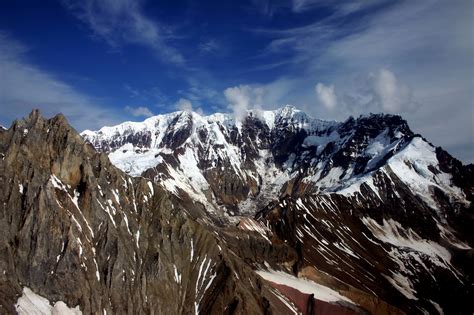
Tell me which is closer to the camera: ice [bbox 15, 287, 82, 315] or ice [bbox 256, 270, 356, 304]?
ice [bbox 15, 287, 82, 315]

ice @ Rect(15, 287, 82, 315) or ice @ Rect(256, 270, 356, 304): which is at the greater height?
ice @ Rect(256, 270, 356, 304)

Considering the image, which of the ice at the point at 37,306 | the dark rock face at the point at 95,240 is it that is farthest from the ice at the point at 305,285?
the ice at the point at 37,306

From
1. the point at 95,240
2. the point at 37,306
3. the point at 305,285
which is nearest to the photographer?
the point at 37,306

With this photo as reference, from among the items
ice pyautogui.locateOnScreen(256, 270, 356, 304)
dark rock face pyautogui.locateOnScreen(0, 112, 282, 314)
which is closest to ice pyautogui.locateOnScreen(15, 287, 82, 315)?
dark rock face pyautogui.locateOnScreen(0, 112, 282, 314)

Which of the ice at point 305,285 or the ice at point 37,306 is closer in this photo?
the ice at point 37,306

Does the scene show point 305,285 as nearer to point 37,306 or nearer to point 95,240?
point 95,240

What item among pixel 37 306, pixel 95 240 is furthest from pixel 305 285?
pixel 37 306

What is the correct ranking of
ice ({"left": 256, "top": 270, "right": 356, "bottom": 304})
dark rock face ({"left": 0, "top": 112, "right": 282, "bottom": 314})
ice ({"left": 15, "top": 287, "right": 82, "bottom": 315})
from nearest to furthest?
ice ({"left": 15, "top": 287, "right": 82, "bottom": 315}) → dark rock face ({"left": 0, "top": 112, "right": 282, "bottom": 314}) → ice ({"left": 256, "top": 270, "right": 356, "bottom": 304})

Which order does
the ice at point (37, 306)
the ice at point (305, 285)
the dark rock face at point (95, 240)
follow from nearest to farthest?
the ice at point (37, 306) < the dark rock face at point (95, 240) < the ice at point (305, 285)

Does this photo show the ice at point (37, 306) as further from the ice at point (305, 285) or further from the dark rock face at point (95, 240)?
the ice at point (305, 285)

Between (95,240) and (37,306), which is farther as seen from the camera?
(95,240)

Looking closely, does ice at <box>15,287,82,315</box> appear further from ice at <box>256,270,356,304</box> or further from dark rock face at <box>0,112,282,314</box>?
ice at <box>256,270,356,304</box>
